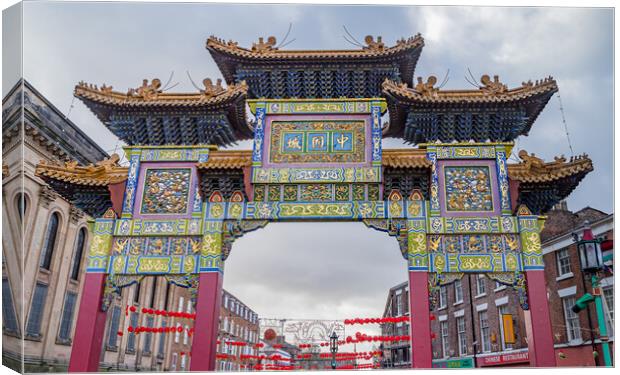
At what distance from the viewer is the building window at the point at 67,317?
17781mm

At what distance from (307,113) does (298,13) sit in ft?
8.53

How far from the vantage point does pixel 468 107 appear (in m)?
12.0

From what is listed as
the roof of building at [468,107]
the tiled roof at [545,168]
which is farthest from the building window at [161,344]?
the tiled roof at [545,168]

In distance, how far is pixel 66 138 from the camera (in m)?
17.3

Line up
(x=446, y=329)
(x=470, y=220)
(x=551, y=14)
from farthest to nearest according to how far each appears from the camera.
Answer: (x=446, y=329)
(x=470, y=220)
(x=551, y=14)

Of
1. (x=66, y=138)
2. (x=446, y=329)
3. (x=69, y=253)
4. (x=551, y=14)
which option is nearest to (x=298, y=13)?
(x=551, y=14)

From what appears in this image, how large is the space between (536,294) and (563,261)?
794 cm

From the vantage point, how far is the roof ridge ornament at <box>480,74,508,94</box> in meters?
12.0

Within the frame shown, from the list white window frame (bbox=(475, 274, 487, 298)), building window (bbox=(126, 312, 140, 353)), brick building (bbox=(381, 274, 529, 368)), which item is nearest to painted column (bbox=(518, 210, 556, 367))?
brick building (bbox=(381, 274, 529, 368))

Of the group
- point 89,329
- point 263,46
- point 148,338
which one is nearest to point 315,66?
point 263,46

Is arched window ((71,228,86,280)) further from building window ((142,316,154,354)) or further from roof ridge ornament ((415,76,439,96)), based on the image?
roof ridge ornament ((415,76,439,96))

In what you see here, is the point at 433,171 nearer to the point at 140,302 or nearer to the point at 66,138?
the point at 66,138

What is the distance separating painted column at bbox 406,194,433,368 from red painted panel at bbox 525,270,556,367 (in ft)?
7.14

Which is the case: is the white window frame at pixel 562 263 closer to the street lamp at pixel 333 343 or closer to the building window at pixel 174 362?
the street lamp at pixel 333 343
